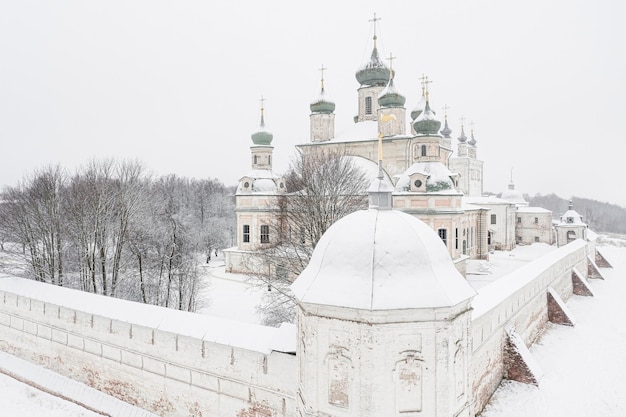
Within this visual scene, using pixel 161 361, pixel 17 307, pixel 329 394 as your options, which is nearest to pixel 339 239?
pixel 329 394

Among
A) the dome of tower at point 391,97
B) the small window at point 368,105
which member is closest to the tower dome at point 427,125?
the dome of tower at point 391,97

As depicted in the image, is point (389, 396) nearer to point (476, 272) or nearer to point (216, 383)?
point (216, 383)

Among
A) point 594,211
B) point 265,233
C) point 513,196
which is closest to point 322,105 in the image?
point 265,233

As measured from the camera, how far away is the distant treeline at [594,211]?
275 feet

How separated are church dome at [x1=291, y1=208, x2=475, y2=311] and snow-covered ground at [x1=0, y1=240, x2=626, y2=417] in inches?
220

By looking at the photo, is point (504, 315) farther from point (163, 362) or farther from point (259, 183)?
point (259, 183)

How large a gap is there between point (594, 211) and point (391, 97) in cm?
9609

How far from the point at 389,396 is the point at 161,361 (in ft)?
20.5

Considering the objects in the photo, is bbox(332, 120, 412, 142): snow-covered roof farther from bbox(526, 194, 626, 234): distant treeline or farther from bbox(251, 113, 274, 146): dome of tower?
bbox(526, 194, 626, 234): distant treeline

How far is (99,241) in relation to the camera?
17484 mm

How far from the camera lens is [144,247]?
1808 cm

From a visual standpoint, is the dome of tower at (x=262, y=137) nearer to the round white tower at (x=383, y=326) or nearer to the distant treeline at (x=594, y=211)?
the round white tower at (x=383, y=326)

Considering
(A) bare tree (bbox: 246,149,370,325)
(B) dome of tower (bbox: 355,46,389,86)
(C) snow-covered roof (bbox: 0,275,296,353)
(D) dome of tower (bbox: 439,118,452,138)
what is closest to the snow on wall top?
(C) snow-covered roof (bbox: 0,275,296,353)

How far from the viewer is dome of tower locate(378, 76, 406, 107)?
914 inches
